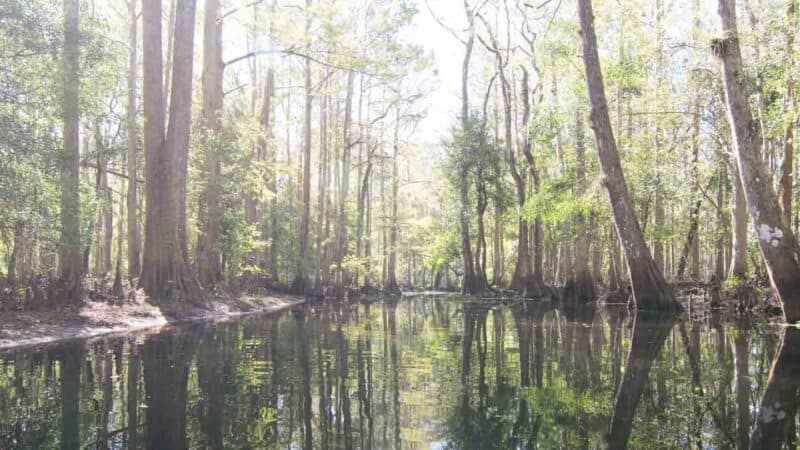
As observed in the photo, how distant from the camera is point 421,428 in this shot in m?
3.46

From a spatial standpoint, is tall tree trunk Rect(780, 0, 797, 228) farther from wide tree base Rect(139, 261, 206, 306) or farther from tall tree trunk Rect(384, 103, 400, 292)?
tall tree trunk Rect(384, 103, 400, 292)

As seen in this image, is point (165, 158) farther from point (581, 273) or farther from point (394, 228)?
point (394, 228)

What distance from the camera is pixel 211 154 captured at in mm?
15469

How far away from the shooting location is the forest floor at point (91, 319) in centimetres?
788

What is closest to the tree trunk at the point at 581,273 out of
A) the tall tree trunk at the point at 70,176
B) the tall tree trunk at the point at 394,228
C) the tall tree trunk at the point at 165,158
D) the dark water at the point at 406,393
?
the dark water at the point at 406,393

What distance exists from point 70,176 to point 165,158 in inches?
101

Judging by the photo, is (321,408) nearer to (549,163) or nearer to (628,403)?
(628,403)

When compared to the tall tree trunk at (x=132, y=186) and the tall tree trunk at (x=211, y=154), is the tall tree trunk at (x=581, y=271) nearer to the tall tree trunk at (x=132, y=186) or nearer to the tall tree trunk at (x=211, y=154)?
the tall tree trunk at (x=211, y=154)

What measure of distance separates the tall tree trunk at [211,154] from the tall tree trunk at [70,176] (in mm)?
5164

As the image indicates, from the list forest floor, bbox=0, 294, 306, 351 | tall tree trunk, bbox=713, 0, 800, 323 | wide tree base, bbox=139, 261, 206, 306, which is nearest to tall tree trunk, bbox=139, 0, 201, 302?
wide tree base, bbox=139, 261, 206, 306

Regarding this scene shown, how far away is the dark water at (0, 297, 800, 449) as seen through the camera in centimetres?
324

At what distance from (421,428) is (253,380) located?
1.90 metres

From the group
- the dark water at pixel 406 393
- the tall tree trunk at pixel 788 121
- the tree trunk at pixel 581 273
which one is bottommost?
the dark water at pixel 406 393

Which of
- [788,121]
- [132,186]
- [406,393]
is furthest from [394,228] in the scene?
[406,393]
